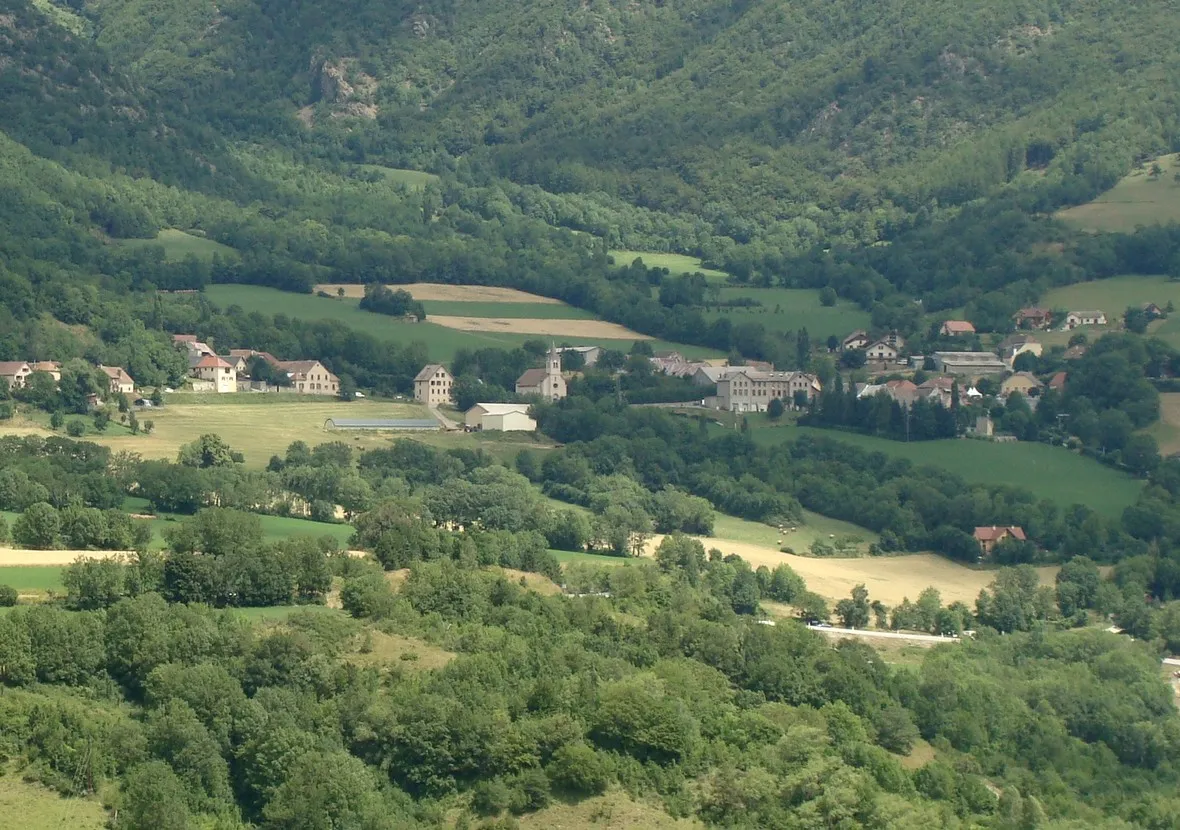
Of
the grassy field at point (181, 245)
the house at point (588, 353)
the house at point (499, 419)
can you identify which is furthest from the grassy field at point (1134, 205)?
the house at point (499, 419)

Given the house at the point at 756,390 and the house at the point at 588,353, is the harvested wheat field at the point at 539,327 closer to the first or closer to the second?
the house at the point at 588,353

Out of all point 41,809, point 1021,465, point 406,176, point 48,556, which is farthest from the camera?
point 406,176

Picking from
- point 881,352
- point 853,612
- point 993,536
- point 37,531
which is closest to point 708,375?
point 881,352

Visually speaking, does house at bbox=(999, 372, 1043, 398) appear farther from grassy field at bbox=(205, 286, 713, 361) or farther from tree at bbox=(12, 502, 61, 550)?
tree at bbox=(12, 502, 61, 550)

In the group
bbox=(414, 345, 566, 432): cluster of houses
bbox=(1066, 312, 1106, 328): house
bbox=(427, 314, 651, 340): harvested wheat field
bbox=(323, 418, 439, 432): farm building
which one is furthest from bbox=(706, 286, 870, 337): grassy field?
bbox=(323, 418, 439, 432): farm building

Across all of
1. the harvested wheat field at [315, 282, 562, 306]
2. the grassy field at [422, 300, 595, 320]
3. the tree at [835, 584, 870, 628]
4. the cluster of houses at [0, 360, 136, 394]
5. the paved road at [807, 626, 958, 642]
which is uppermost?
the harvested wheat field at [315, 282, 562, 306]

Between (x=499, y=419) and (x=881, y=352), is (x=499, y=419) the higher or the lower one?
Answer: the lower one

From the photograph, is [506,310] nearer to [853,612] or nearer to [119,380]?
[119,380]
